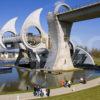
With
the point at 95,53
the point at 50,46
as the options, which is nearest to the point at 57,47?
the point at 50,46

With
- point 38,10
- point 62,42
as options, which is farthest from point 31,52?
point 62,42

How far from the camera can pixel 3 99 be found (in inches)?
1046

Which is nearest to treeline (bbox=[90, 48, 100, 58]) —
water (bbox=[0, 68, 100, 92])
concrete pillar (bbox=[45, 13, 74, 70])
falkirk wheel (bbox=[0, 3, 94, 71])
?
falkirk wheel (bbox=[0, 3, 94, 71])

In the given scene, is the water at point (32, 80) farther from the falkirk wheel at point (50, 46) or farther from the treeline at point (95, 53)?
the treeline at point (95, 53)

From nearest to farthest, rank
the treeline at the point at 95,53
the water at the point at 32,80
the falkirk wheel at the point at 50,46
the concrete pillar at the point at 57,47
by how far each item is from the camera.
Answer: the water at the point at 32,80, the concrete pillar at the point at 57,47, the falkirk wheel at the point at 50,46, the treeline at the point at 95,53

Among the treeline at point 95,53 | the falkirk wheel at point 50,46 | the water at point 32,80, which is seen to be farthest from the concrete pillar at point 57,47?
the treeline at point 95,53

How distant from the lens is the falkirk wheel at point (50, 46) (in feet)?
216

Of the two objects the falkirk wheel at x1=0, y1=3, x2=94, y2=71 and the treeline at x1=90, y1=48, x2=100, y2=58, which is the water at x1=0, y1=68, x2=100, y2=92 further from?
the treeline at x1=90, y1=48, x2=100, y2=58

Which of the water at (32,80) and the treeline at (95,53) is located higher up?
the treeline at (95,53)

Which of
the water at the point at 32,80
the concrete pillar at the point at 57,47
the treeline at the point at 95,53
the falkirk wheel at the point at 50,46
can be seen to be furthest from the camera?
the treeline at the point at 95,53

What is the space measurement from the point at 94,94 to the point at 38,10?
6397cm

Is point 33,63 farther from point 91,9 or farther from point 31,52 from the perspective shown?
Result: point 91,9

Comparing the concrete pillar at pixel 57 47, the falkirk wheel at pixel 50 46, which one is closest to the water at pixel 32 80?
the concrete pillar at pixel 57 47

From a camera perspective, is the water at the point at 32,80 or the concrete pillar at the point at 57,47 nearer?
the water at the point at 32,80
